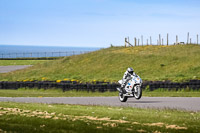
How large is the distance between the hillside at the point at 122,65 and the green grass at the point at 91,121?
75.9 feet

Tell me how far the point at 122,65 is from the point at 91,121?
33.8 meters

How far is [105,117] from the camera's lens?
14852 millimetres

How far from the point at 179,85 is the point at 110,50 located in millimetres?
30386

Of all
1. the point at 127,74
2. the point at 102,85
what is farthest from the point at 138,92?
the point at 102,85

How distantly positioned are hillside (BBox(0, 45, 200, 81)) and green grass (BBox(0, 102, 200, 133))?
2313cm

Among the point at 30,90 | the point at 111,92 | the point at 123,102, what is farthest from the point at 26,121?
the point at 30,90

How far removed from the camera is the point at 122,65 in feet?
156

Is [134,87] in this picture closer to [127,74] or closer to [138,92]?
[138,92]

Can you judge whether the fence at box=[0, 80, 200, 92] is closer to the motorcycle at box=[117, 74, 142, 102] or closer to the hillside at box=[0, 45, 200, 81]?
the hillside at box=[0, 45, 200, 81]

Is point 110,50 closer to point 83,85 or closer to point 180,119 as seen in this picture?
point 83,85

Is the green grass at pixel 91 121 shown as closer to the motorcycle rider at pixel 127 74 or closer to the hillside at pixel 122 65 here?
the motorcycle rider at pixel 127 74

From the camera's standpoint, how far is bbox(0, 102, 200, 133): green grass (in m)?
12.3

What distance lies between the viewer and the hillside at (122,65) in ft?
137

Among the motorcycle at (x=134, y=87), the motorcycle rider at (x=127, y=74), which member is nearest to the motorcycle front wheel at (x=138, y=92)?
the motorcycle at (x=134, y=87)
